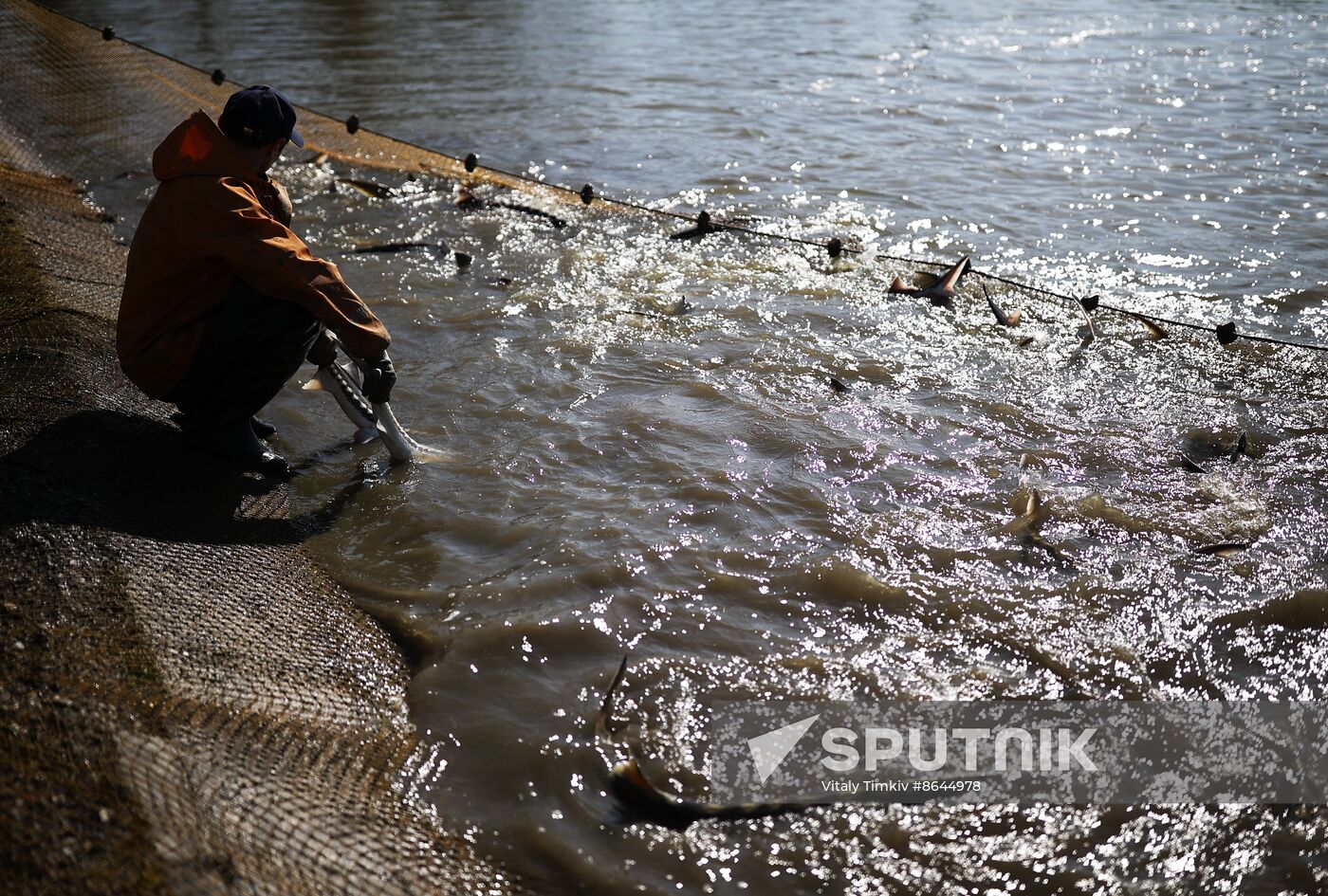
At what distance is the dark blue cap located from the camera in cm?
319

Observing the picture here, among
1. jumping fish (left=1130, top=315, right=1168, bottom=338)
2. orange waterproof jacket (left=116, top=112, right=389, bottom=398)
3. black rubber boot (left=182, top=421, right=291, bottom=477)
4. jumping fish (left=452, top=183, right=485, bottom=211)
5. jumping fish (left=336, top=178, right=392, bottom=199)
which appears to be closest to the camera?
orange waterproof jacket (left=116, top=112, right=389, bottom=398)

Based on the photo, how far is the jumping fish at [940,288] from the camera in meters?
5.45

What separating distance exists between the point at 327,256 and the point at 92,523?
3.84 metres

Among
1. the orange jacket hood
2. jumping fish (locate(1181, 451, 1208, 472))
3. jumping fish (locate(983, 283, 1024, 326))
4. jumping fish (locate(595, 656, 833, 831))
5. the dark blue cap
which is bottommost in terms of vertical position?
jumping fish (locate(595, 656, 833, 831))

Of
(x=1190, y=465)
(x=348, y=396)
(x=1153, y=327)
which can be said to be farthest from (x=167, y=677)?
(x=1153, y=327)

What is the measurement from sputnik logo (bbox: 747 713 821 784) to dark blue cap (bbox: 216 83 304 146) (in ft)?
7.93

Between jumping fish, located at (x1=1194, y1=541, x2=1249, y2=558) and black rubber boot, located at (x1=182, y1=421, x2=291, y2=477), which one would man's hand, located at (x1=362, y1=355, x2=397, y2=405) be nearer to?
black rubber boot, located at (x1=182, y1=421, x2=291, y2=477)

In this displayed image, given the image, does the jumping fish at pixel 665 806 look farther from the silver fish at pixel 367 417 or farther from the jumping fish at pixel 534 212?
the jumping fish at pixel 534 212

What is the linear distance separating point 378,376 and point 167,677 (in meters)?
1.51

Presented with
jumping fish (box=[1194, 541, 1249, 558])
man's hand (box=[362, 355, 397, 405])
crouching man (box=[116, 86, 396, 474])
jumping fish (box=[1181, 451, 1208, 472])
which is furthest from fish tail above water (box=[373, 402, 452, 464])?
jumping fish (box=[1181, 451, 1208, 472])

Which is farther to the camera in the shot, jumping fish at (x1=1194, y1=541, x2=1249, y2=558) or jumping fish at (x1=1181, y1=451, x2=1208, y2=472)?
jumping fish at (x1=1181, y1=451, x2=1208, y2=472)

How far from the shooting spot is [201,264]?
3.25m

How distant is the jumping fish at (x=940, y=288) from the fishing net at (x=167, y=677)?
3369 mm

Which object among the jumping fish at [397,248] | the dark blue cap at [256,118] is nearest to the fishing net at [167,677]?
the dark blue cap at [256,118]
